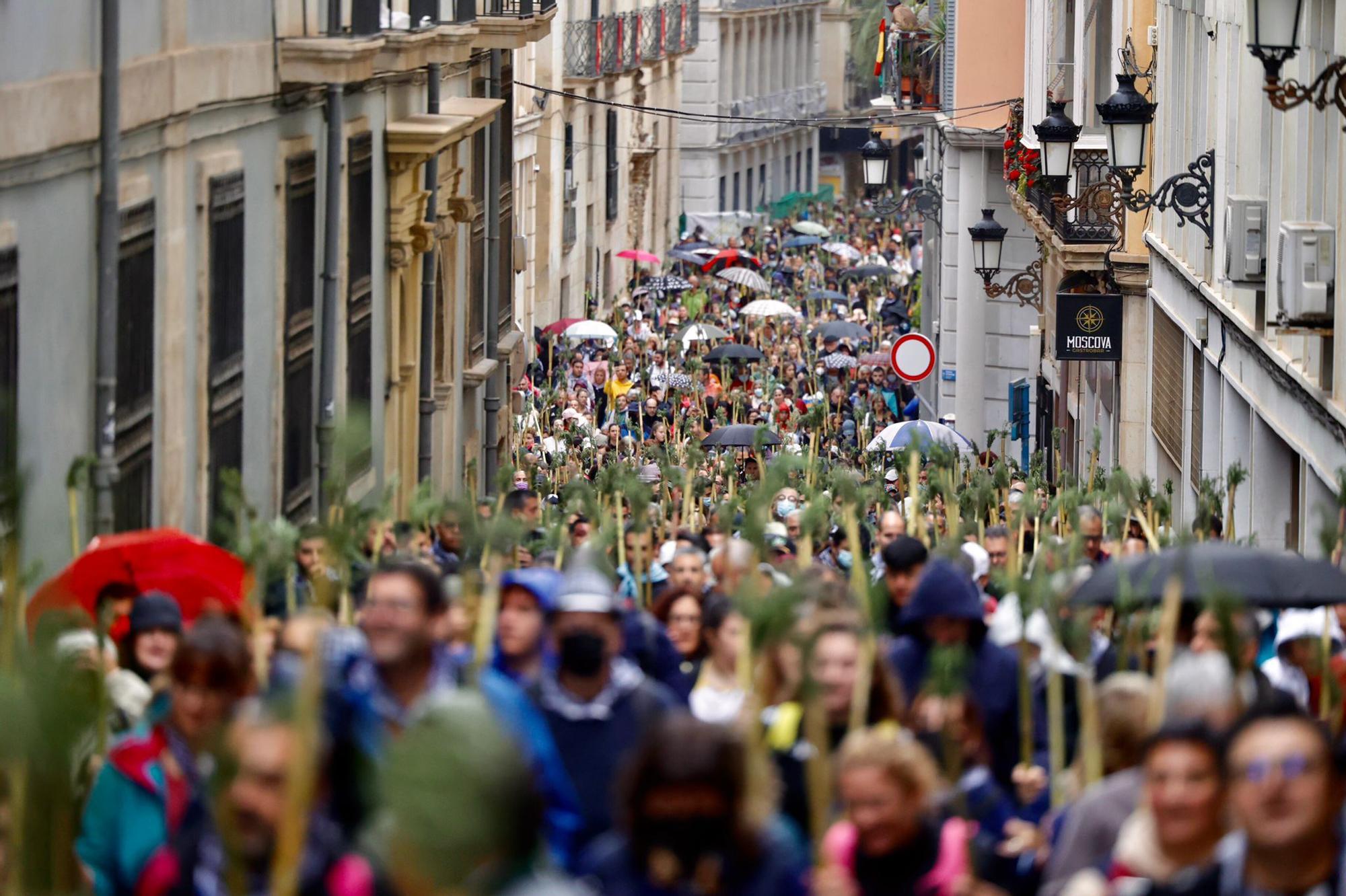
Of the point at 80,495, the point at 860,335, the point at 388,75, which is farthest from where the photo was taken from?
the point at 860,335

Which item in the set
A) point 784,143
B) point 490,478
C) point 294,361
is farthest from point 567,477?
point 784,143

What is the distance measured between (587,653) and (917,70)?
1416 inches

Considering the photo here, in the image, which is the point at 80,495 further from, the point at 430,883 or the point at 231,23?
the point at 430,883

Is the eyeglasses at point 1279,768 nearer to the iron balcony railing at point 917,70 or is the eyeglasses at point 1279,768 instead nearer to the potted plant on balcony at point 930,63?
the iron balcony railing at point 917,70

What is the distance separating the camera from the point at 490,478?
87.8 ft

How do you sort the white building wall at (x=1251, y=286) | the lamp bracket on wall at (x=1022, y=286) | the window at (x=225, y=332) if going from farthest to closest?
the lamp bracket on wall at (x=1022, y=286) < the white building wall at (x=1251, y=286) < the window at (x=225, y=332)

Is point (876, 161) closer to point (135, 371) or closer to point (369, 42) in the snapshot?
point (369, 42)

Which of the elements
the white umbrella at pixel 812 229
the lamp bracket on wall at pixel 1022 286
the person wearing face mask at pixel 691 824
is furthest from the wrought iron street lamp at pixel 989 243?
the white umbrella at pixel 812 229

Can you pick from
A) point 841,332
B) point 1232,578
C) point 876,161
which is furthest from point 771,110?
point 1232,578

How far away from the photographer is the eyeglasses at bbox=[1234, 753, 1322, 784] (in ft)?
17.0

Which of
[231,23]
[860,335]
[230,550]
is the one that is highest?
[231,23]

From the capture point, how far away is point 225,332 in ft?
50.3

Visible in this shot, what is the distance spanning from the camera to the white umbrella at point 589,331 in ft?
132

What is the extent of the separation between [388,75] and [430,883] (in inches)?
663
